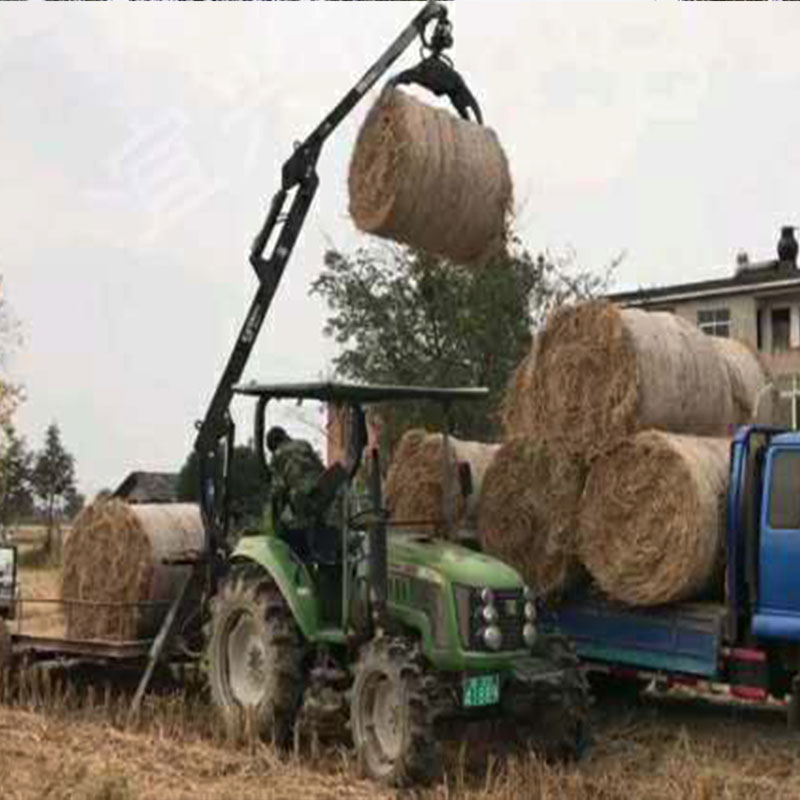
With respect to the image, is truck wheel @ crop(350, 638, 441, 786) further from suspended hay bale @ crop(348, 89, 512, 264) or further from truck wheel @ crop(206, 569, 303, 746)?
→ suspended hay bale @ crop(348, 89, 512, 264)

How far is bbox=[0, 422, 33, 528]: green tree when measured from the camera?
38969 millimetres

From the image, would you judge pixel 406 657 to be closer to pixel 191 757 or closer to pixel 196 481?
pixel 191 757

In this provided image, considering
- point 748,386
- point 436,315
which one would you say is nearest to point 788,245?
point 436,315

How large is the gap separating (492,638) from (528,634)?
0.36 metres

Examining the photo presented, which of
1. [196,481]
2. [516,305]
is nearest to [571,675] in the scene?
[196,481]

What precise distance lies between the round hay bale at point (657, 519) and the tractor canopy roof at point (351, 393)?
1113 millimetres

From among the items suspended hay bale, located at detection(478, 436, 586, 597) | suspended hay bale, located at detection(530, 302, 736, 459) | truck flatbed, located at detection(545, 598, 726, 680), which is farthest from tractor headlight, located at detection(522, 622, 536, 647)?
suspended hay bale, located at detection(530, 302, 736, 459)

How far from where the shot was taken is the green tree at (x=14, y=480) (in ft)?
128

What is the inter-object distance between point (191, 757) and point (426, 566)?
1.77 metres

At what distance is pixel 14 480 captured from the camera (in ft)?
164

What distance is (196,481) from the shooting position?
1105cm

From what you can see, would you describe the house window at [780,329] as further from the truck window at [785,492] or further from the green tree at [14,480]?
the truck window at [785,492]

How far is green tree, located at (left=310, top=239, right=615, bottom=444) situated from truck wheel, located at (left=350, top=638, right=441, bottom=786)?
647 inches

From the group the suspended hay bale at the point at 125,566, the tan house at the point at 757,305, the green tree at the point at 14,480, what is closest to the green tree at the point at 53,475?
the green tree at the point at 14,480
